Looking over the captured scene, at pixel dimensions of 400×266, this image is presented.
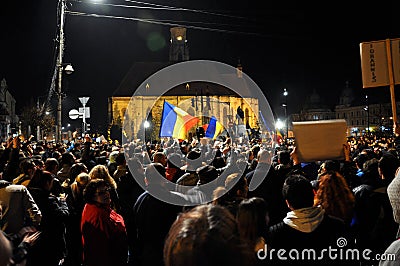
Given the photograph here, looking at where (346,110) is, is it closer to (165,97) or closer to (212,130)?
(165,97)

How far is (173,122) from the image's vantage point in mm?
19219

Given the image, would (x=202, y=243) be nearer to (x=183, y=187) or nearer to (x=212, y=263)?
(x=212, y=263)

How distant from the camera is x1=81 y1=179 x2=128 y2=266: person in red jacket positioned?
5.06 m

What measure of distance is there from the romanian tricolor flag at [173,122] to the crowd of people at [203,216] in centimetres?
973

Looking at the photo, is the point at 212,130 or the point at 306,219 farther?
the point at 212,130

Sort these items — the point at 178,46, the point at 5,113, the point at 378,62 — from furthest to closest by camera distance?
the point at 178,46, the point at 5,113, the point at 378,62

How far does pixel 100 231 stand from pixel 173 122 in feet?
46.8

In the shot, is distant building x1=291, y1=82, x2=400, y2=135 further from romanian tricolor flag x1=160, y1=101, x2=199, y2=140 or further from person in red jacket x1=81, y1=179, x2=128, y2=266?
person in red jacket x1=81, y1=179, x2=128, y2=266

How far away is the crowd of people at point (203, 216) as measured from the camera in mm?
2061

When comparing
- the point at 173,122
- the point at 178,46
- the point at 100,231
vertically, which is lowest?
the point at 100,231

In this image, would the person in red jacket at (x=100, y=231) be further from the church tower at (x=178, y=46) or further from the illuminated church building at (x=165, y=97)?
the church tower at (x=178, y=46)

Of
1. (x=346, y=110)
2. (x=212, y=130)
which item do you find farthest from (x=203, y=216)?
(x=346, y=110)

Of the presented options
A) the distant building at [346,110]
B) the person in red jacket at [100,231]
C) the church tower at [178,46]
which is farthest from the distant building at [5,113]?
the distant building at [346,110]

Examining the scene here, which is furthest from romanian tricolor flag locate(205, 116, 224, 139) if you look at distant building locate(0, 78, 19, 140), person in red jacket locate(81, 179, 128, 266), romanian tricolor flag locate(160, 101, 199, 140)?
distant building locate(0, 78, 19, 140)
